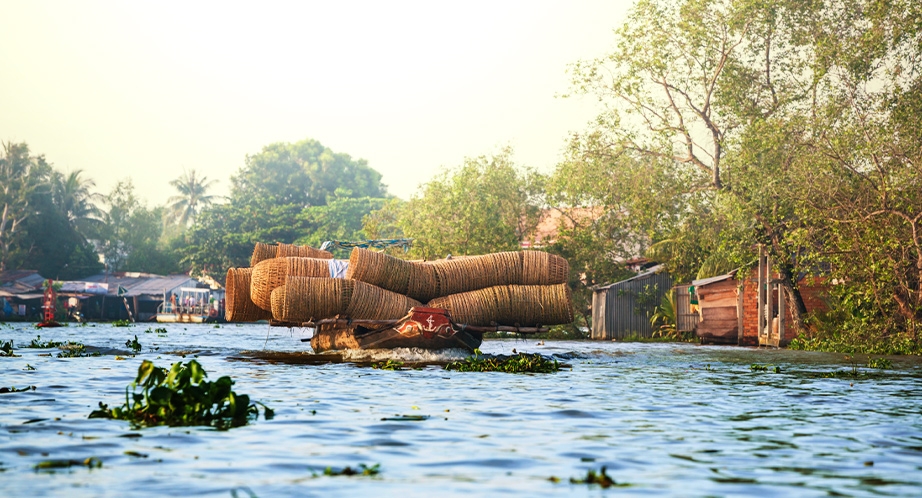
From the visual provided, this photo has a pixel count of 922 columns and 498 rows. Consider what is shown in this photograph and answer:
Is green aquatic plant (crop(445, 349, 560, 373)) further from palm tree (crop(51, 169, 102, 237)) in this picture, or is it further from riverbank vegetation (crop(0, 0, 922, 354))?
palm tree (crop(51, 169, 102, 237))

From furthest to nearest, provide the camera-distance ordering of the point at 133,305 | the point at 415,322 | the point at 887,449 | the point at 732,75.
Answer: the point at 133,305
the point at 732,75
the point at 415,322
the point at 887,449

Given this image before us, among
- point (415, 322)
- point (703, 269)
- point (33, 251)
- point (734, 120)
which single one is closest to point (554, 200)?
point (703, 269)

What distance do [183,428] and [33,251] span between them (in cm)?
5888

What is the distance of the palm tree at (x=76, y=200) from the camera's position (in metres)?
63.8

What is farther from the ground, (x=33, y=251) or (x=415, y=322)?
(x=33, y=251)

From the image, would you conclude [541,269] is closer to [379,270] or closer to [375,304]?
[379,270]

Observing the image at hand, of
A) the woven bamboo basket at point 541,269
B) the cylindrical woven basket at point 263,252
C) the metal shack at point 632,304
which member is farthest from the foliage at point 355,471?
the metal shack at point 632,304

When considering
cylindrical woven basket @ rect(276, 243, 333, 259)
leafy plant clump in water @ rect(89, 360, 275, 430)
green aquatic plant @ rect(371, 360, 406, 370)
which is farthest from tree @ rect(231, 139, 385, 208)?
leafy plant clump in water @ rect(89, 360, 275, 430)

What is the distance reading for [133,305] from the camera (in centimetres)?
6053

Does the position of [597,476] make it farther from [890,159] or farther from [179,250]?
[179,250]

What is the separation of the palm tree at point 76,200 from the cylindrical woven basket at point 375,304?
163 feet

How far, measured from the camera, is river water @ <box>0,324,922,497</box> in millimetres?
5773

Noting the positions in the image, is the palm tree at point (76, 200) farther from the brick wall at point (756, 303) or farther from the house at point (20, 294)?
the brick wall at point (756, 303)

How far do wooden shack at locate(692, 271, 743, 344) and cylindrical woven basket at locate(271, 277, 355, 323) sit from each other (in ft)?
52.2
